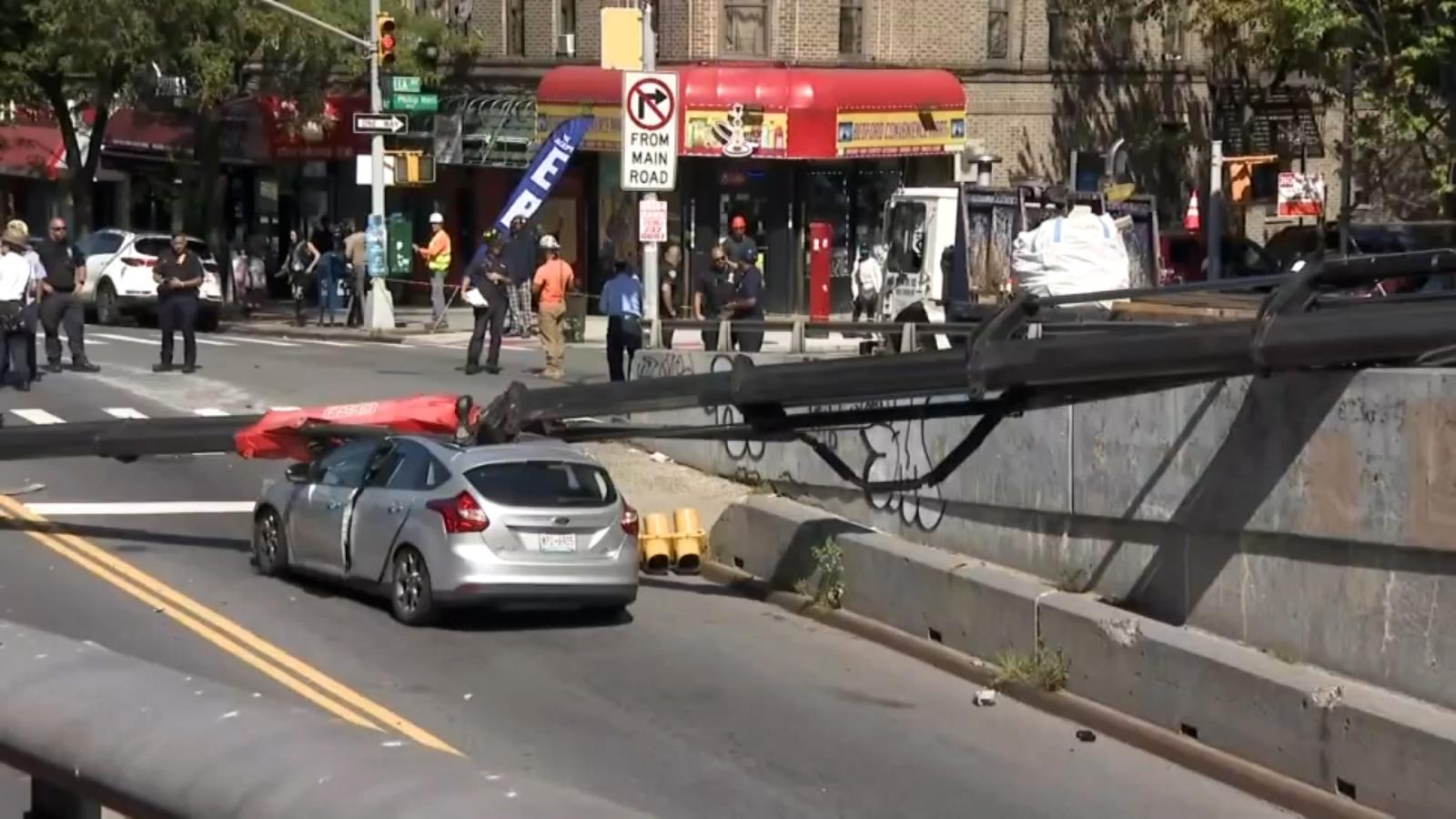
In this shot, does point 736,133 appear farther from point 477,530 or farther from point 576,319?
point 477,530

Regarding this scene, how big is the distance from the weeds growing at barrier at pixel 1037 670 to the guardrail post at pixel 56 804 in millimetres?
8725

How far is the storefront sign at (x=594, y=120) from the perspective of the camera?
4041cm

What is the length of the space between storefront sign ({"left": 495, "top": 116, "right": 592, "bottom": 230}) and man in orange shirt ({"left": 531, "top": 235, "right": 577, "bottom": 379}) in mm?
4068

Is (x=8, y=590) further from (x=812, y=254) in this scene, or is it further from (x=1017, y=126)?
(x=1017, y=126)

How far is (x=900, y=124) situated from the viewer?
4066cm

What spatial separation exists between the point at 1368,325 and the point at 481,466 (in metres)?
6.03

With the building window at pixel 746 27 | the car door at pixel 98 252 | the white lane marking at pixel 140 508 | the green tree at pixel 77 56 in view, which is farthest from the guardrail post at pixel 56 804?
the building window at pixel 746 27

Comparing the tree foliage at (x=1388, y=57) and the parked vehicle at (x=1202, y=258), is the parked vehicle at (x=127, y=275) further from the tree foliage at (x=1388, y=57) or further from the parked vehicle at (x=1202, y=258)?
the tree foliage at (x=1388, y=57)

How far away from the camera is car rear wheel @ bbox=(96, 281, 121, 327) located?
1521 inches

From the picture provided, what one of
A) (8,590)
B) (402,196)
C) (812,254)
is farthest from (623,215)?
(8,590)

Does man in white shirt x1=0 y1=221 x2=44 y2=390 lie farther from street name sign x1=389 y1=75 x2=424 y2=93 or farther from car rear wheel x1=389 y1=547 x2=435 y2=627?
street name sign x1=389 y1=75 x2=424 y2=93

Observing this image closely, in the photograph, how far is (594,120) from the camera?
134 ft

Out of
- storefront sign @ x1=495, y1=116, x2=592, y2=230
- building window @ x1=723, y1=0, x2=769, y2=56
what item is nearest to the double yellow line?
storefront sign @ x1=495, y1=116, x2=592, y2=230

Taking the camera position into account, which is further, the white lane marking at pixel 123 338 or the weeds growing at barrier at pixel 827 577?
the white lane marking at pixel 123 338
